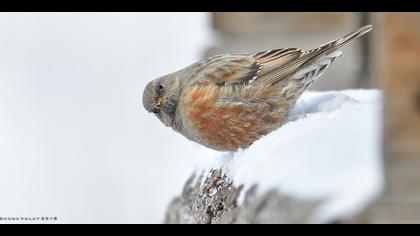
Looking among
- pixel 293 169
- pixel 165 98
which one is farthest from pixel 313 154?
pixel 165 98

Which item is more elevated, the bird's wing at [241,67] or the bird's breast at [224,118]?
the bird's wing at [241,67]

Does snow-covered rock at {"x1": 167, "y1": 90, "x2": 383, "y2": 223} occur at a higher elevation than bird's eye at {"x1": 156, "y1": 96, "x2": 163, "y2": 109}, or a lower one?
lower

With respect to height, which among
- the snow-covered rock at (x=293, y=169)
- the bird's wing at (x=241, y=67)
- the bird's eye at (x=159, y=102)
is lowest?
the snow-covered rock at (x=293, y=169)

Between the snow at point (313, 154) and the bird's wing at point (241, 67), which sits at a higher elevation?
the bird's wing at point (241, 67)
